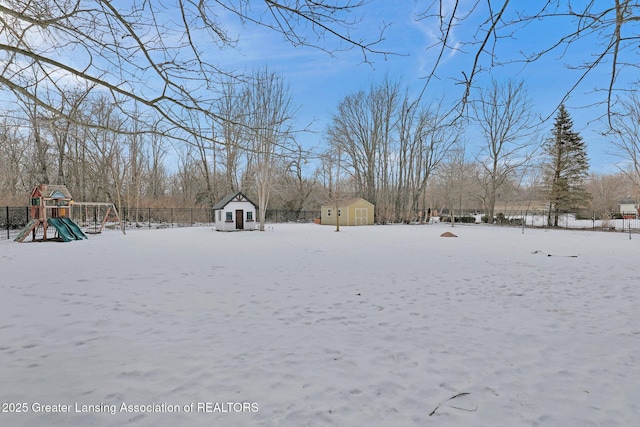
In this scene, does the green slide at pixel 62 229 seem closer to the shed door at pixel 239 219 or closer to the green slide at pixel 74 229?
the green slide at pixel 74 229

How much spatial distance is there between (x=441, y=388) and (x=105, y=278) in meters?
6.40

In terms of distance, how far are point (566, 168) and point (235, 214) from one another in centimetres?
2667

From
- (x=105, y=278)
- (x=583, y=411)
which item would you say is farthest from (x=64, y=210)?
(x=583, y=411)

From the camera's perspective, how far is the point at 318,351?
3057mm

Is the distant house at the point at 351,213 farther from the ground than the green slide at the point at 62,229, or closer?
farther from the ground

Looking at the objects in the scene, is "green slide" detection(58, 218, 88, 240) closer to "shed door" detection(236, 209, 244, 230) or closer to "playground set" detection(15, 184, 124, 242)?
"playground set" detection(15, 184, 124, 242)

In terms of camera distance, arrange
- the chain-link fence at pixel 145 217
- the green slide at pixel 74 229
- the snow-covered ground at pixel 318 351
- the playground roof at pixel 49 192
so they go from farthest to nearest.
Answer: the chain-link fence at pixel 145 217
the green slide at pixel 74 229
the playground roof at pixel 49 192
the snow-covered ground at pixel 318 351

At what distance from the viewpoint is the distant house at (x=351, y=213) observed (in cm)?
3014

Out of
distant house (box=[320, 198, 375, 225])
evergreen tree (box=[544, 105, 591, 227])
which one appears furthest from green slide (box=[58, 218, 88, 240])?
evergreen tree (box=[544, 105, 591, 227])

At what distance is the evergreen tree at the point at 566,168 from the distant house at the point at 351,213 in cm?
1533

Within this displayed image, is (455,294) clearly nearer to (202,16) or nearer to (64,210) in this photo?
(202,16)

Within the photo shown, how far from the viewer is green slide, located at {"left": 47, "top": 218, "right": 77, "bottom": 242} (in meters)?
13.9

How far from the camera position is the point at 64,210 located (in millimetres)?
15648

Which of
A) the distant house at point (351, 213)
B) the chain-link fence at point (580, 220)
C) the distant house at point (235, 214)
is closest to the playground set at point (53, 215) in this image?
the distant house at point (235, 214)
